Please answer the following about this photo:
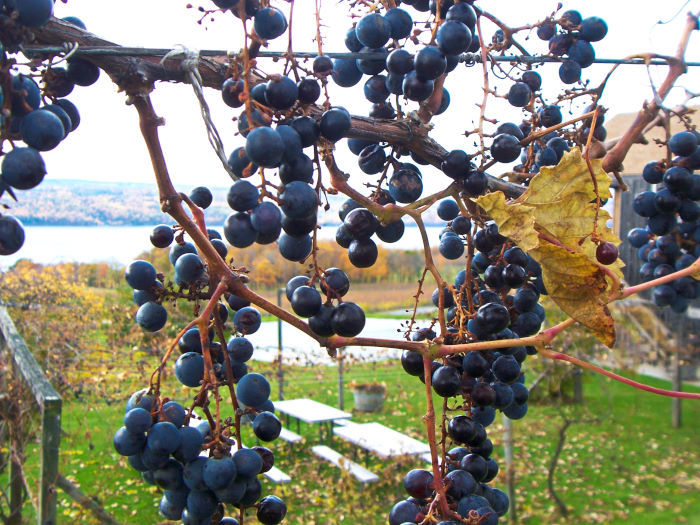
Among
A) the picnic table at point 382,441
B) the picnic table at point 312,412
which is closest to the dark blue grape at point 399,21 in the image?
the picnic table at point 382,441

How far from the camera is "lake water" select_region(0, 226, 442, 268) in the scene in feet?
10.2

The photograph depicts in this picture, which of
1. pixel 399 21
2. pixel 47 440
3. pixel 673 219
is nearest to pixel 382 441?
pixel 47 440

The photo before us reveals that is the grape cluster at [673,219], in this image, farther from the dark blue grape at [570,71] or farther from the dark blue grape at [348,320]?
the dark blue grape at [348,320]

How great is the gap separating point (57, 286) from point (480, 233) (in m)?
6.48

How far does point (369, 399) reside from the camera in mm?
9297

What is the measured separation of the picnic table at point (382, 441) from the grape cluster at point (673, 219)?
488 centimetres

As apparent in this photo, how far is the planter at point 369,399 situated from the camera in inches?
365

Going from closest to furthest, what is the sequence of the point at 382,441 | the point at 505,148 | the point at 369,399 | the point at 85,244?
the point at 505,148 < the point at 85,244 < the point at 382,441 < the point at 369,399

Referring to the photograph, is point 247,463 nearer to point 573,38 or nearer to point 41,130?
point 41,130

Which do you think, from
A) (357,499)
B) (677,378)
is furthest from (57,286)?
(677,378)

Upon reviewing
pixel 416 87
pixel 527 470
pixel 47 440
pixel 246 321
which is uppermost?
pixel 416 87

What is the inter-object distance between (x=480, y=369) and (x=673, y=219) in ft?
3.38

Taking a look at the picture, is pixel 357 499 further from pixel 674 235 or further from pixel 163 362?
pixel 163 362

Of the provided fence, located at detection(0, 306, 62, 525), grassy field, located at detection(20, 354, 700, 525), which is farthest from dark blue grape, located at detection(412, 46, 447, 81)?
grassy field, located at detection(20, 354, 700, 525)
